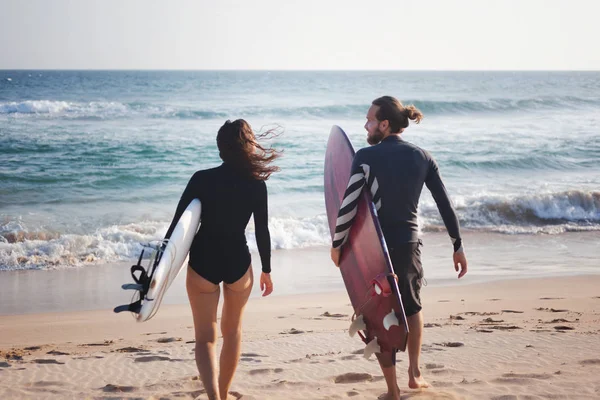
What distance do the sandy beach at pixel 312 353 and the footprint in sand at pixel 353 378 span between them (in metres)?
0.01

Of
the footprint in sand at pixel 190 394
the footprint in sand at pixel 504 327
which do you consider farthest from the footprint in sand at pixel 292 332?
the footprint in sand at pixel 190 394

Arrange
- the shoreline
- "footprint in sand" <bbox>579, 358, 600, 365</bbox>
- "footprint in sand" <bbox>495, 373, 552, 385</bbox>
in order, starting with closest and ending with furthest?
"footprint in sand" <bbox>495, 373, 552, 385</bbox> < "footprint in sand" <bbox>579, 358, 600, 365</bbox> < the shoreline

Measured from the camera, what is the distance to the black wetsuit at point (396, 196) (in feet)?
11.7

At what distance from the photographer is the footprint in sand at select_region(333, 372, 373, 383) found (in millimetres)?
4332

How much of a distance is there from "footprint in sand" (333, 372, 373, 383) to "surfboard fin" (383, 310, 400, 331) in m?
1.00

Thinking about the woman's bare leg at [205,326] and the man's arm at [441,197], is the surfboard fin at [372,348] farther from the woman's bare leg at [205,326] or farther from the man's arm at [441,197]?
the woman's bare leg at [205,326]

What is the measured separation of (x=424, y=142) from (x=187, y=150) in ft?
25.2

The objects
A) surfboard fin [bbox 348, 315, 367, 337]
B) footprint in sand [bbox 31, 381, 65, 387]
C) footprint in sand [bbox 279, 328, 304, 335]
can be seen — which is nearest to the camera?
surfboard fin [bbox 348, 315, 367, 337]

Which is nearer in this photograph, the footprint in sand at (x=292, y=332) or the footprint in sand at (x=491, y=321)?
the footprint in sand at (x=292, y=332)

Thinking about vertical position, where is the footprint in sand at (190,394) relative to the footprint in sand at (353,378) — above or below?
below

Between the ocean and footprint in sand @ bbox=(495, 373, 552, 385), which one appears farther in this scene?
the ocean

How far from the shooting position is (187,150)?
19.8m

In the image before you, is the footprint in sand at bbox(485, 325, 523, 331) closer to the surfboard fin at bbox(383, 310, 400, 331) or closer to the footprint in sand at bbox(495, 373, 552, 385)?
the footprint in sand at bbox(495, 373, 552, 385)

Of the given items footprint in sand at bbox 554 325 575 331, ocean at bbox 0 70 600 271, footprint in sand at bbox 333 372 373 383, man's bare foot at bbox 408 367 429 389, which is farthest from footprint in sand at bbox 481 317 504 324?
ocean at bbox 0 70 600 271
